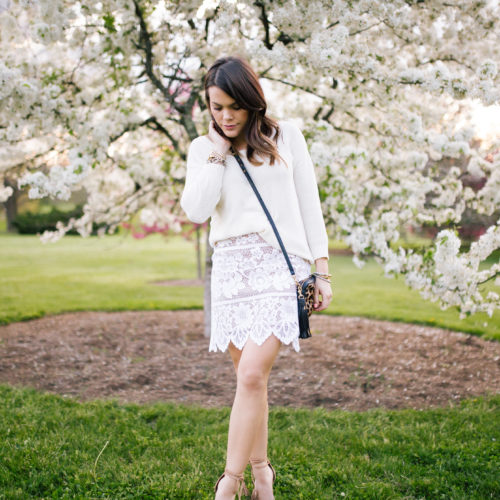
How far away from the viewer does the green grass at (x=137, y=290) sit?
7.95 metres

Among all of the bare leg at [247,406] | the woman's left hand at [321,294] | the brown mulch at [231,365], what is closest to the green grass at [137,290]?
the brown mulch at [231,365]

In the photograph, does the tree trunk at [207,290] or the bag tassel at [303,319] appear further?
the tree trunk at [207,290]

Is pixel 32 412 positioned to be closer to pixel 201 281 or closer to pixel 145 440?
pixel 145 440

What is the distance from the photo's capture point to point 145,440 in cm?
336

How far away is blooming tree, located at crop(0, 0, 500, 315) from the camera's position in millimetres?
4211

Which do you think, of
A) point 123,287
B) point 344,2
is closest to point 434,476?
point 344,2

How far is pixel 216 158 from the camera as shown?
243 cm

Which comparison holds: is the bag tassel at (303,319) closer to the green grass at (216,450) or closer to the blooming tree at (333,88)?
the green grass at (216,450)

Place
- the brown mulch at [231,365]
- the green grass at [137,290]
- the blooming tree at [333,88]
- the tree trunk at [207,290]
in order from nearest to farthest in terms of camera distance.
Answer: the blooming tree at [333,88]
the brown mulch at [231,365]
the tree trunk at [207,290]
the green grass at [137,290]

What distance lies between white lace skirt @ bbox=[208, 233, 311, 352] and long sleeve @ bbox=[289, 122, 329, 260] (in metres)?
0.14

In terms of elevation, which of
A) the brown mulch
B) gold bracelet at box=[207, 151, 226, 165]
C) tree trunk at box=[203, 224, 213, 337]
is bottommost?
the brown mulch

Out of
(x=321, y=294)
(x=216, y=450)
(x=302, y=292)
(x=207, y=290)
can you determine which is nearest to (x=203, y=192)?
(x=302, y=292)

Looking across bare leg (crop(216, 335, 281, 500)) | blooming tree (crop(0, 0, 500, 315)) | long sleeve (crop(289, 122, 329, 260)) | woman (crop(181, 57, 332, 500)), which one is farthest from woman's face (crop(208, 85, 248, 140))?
blooming tree (crop(0, 0, 500, 315))

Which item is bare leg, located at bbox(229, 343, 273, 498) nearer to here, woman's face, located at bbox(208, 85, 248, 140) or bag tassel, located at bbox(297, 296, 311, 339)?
bag tassel, located at bbox(297, 296, 311, 339)
